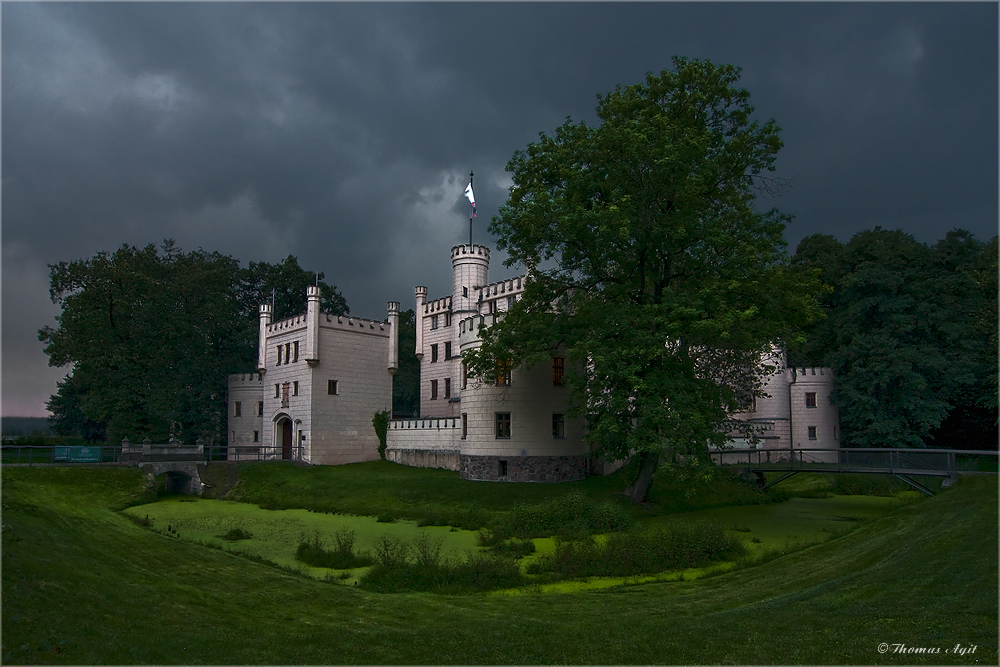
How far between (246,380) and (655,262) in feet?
116

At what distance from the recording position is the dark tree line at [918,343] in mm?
37844

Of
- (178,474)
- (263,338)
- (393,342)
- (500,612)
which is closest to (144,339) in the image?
(263,338)

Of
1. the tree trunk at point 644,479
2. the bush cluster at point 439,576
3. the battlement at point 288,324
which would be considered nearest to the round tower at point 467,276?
the battlement at point 288,324

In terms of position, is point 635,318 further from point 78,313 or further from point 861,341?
point 78,313

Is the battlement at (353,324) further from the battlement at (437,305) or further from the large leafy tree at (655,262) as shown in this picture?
the large leafy tree at (655,262)

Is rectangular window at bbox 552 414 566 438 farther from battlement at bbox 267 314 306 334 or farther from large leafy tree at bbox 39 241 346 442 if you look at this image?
large leafy tree at bbox 39 241 346 442

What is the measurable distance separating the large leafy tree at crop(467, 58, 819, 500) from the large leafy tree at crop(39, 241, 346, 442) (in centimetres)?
2497

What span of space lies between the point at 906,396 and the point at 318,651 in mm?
38720

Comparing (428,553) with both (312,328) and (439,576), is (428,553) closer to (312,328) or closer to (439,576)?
(439,576)

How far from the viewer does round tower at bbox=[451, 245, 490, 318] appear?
4344cm

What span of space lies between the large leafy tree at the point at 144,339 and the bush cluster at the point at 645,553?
32189 mm

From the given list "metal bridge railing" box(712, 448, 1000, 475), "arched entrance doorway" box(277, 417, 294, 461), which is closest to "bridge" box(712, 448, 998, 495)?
"metal bridge railing" box(712, 448, 1000, 475)

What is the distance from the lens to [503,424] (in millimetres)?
32469

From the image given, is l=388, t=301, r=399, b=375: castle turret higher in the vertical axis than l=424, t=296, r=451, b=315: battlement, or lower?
lower
